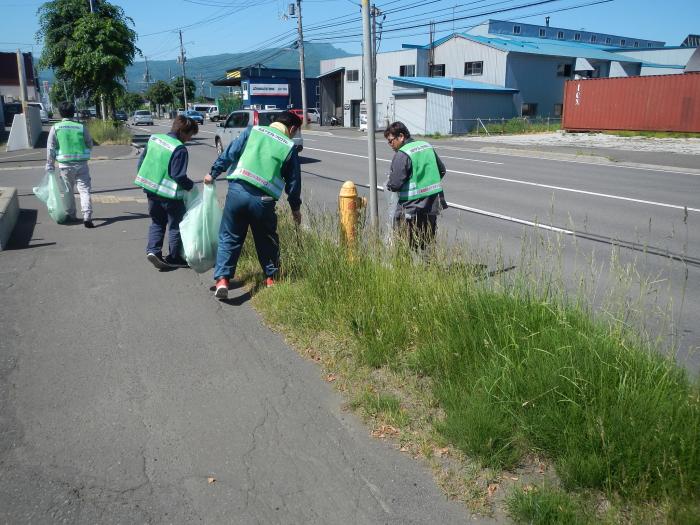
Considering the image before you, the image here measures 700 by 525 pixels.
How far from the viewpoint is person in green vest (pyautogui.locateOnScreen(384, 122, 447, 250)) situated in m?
5.98

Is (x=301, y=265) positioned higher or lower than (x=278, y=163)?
lower

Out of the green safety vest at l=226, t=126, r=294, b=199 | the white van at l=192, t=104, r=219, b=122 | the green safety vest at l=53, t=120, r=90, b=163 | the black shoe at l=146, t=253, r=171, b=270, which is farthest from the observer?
the white van at l=192, t=104, r=219, b=122

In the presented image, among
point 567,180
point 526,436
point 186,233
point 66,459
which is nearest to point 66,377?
point 66,459

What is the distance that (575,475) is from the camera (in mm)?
2859

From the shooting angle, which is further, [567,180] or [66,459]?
[567,180]

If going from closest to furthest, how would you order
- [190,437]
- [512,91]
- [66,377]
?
[190,437], [66,377], [512,91]

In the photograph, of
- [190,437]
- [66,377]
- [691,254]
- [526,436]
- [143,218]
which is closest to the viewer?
[526,436]

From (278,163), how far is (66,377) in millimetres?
2505

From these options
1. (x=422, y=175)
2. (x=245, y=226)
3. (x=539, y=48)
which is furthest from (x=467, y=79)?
(x=245, y=226)

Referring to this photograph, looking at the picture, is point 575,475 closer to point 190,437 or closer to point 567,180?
point 190,437

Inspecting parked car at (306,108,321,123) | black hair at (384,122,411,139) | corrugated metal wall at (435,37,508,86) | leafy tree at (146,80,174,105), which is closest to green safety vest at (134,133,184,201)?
black hair at (384,122,411,139)

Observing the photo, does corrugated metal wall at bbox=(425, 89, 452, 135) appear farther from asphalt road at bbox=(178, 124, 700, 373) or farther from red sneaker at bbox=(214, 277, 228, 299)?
red sneaker at bbox=(214, 277, 228, 299)

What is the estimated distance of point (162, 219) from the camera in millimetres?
6984

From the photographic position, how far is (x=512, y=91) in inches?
1715
